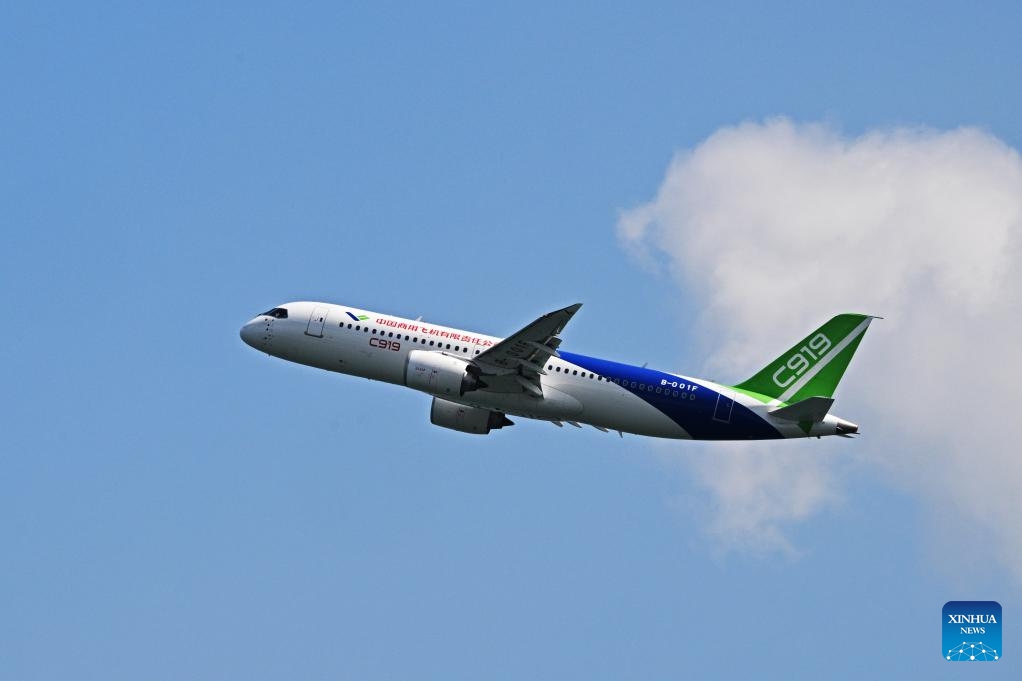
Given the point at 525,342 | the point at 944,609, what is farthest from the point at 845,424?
the point at 525,342

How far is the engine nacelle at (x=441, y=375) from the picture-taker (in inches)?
2623

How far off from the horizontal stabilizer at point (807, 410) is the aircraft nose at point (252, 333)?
25989 millimetres

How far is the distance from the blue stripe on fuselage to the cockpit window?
16.2 m

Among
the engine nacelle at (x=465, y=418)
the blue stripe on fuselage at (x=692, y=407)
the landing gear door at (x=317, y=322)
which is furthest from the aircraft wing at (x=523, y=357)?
the landing gear door at (x=317, y=322)

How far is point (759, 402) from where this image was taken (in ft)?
221

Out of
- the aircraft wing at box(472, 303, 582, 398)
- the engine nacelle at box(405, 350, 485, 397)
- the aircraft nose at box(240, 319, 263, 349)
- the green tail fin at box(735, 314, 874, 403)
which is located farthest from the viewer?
the aircraft nose at box(240, 319, 263, 349)

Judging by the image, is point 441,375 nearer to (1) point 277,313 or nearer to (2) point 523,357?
(2) point 523,357

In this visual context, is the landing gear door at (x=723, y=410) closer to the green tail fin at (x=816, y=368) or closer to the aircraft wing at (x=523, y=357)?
the green tail fin at (x=816, y=368)

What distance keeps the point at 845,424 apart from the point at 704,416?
6.42 m

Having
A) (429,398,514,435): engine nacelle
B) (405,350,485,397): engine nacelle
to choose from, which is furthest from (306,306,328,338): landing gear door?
(429,398,514,435): engine nacelle

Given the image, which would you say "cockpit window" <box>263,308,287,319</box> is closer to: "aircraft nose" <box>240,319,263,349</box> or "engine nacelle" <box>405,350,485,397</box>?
"aircraft nose" <box>240,319,263,349</box>

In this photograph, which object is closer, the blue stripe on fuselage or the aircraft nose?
the blue stripe on fuselage

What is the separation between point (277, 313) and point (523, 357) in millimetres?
14221

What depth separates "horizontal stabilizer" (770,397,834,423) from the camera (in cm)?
Result: 6456
